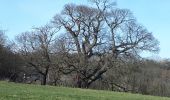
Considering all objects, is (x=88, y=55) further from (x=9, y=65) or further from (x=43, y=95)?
(x=43, y=95)

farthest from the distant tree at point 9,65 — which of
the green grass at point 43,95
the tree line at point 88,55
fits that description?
the green grass at point 43,95

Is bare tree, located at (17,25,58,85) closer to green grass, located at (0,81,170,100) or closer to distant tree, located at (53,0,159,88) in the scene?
distant tree, located at (53,0,159,88)

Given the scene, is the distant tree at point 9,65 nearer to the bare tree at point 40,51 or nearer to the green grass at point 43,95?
the bare tree at point 40,51

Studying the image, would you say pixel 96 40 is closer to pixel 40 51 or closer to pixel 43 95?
pixel 40 51

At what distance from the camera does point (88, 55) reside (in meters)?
62.3

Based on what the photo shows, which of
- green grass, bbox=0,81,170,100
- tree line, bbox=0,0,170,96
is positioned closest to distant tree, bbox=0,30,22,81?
tree line, bbox=0,0,170,96

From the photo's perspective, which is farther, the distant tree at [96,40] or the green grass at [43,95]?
the distant tree at [96,40]

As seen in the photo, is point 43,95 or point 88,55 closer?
point 43,95

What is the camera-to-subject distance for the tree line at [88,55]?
61125 millimetres

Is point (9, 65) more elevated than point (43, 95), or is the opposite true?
point (9, 65)

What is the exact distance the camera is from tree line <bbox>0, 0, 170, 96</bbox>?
61.1 metres

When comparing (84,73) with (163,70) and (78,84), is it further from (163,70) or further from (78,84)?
(163,70)

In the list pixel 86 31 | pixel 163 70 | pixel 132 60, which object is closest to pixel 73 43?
pixel 86 31

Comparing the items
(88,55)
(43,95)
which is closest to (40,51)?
(88,55)
